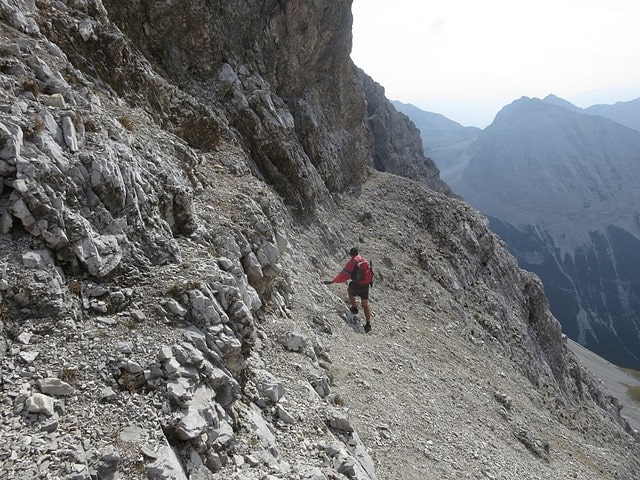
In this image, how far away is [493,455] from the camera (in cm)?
1680

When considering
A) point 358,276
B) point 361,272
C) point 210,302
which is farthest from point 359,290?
point 210,302

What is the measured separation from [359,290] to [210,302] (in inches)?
483

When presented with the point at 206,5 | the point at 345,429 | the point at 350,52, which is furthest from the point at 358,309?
the point at 350,52

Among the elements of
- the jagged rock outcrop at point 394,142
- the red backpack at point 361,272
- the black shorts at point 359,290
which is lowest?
the black shorts at point 359,290

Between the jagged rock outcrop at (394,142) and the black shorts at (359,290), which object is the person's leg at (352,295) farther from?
the jagged rock outcrop at (394,142)

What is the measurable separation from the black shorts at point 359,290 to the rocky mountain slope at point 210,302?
4.03 ft

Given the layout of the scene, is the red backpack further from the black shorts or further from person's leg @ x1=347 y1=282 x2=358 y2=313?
person's leg @ x1=347 y1=282 x2=358 y2=313

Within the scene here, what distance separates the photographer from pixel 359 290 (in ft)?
71.7

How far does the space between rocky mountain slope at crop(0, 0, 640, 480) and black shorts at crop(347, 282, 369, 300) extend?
1.23 meters

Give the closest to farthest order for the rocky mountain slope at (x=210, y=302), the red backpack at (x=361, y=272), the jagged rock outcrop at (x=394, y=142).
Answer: the rocky mountain slope at (x=210, y=302), the red backpack at (x=361, y=272), the jagged rock outcrop at (x=394, y=142)

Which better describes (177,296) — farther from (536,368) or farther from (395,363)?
(536,368)

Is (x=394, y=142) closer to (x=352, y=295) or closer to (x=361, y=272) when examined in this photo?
(x=352, y=295)

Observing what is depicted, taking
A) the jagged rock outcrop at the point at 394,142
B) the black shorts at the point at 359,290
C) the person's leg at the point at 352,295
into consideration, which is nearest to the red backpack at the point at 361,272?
the black shorts at the point at 359,290

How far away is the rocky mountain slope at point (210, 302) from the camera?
799 centimetres
